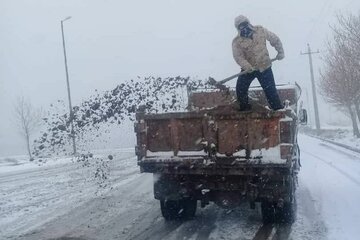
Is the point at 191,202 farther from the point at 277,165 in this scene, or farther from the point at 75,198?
the point at 75,198

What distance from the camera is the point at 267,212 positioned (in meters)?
7.59

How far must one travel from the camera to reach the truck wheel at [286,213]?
7406mm

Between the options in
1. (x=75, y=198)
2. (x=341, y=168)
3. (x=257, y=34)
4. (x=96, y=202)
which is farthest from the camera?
(x=341, y=168)

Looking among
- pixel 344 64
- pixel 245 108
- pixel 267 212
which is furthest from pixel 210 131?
pixel 344 64

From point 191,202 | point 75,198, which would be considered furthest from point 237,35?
point 75,198

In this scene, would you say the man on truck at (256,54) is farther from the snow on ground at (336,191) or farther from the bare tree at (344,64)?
the bare tree at (344,64)

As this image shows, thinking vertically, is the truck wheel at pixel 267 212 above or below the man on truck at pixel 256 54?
below

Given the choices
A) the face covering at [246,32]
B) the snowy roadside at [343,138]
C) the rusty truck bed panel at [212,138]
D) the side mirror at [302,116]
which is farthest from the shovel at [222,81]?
the snowy roadside at [343,138]

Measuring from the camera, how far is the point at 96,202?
34.1 feet

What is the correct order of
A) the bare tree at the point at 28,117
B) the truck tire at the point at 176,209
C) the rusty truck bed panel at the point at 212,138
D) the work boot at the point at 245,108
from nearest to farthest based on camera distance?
the rusty truck bed panel at the point at 212,138, the work boot at the point at 245,108, the truck tire at the point at 176,209, the bare tree at the point at 28,117

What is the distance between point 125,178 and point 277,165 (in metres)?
8.54

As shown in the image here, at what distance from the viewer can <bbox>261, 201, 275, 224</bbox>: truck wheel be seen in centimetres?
753

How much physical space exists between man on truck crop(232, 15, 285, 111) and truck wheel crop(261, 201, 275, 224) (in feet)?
4.94

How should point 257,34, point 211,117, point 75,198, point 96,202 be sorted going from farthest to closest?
point 75,198
point 96,202
point 257,34
point 211,117
